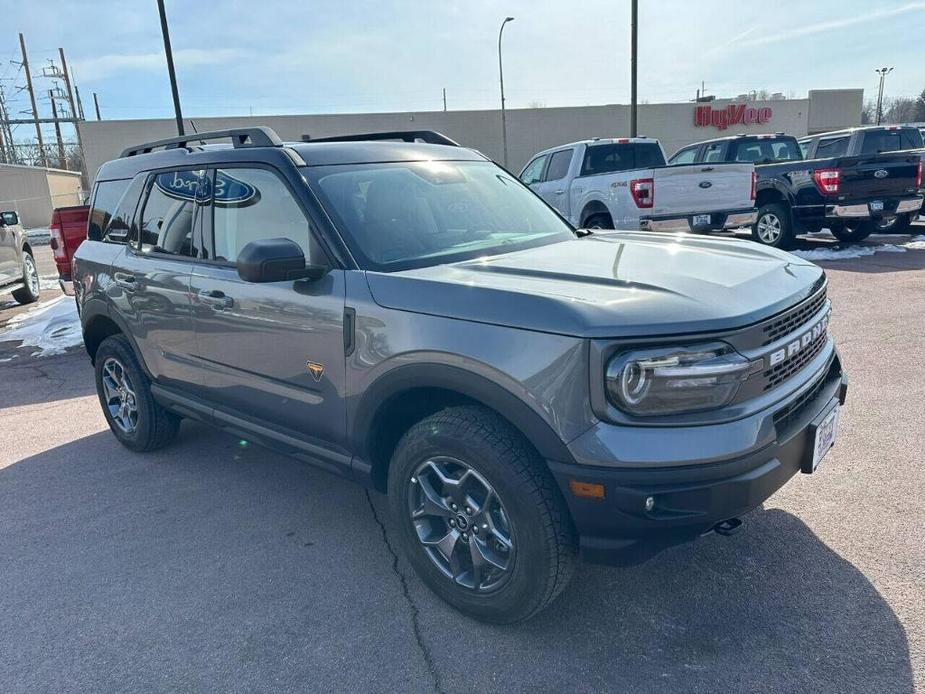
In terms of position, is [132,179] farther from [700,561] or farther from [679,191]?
[679,191]

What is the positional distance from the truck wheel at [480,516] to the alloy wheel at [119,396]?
107 inches

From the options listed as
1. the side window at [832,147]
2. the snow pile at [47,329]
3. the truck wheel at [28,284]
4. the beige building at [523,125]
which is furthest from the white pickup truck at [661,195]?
the beige building at [523,125]

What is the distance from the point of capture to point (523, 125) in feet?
129

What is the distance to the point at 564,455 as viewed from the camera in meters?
2.35

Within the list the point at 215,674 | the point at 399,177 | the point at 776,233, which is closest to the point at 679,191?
the point at 776,233

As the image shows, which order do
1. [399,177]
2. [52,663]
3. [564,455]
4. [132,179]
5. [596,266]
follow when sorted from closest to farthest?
[564,455] < [52,663] < [596,266] < [399,177] < [132,179]

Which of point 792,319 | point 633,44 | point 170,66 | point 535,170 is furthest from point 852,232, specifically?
point 170,66

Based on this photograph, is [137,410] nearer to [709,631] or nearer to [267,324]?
[267,324]

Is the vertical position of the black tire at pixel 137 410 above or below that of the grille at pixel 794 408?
below

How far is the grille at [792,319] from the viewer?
8.13 ft

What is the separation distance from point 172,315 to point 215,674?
214 centimetres

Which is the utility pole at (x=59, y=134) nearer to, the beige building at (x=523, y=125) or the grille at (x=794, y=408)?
the beige building at (x=523, y=125)

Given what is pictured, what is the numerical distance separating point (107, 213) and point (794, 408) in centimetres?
457

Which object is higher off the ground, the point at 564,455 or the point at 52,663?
the point at 564,455
